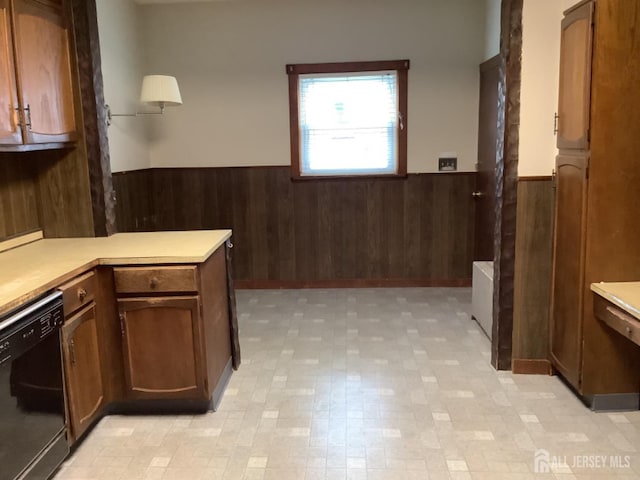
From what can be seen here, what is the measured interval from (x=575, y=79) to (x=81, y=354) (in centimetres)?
280

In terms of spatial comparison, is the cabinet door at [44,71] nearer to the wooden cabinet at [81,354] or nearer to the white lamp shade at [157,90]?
the wooden cabinet at [81,354]

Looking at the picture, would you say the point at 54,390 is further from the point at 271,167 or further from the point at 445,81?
the point at 445,81

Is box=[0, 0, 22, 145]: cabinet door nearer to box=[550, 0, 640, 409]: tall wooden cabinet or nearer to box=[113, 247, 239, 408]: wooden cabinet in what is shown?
box=[113, 247, 239, 408]: wooden cabinet

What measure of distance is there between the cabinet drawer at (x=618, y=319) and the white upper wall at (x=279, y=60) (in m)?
2.60

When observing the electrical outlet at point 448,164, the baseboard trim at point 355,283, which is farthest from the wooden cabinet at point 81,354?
the electrical outlet at point 448,164

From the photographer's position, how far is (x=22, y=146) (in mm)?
2719

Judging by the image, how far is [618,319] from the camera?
8.39 ft

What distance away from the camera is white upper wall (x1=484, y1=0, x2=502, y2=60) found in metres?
4.48

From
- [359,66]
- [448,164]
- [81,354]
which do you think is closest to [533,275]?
[448,164]

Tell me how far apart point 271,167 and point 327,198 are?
604mm

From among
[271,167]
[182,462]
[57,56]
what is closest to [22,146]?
[57,56]

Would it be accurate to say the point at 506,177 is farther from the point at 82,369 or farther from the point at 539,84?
the point at 82,369

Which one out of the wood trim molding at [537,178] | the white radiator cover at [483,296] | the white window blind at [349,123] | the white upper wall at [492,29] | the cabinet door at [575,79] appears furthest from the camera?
the white window blind at [349,123]

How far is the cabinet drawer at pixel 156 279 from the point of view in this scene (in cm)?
272
